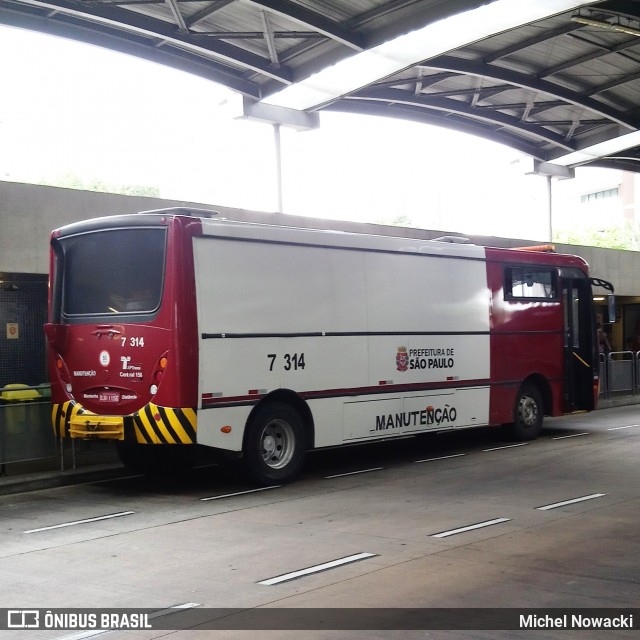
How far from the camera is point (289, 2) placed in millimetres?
20266

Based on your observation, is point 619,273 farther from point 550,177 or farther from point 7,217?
point 7,217

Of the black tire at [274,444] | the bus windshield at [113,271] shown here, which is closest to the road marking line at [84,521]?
the black tire at [274,444]

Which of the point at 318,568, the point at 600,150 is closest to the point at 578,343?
the point at 318,568

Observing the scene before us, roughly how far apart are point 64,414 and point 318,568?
5.75 metres

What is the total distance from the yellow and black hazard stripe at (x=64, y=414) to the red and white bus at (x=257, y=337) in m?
0.03

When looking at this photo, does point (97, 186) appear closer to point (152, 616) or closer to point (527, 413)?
point (527, 413)

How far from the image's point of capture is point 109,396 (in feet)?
38.6

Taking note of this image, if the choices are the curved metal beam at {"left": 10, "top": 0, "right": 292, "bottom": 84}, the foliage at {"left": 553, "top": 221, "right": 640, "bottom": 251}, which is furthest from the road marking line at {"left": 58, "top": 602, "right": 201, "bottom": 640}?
the foliage at {"left": 553, "top": 221, "right": 640, "bottom": 251}

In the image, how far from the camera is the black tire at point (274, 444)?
39.5 ft

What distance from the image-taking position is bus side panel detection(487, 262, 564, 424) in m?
16.5

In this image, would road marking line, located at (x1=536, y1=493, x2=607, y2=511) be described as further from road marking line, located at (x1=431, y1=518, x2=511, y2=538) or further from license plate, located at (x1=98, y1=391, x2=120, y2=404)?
license plate, located at (x1=98, y1=391, x2=120, y2=404)

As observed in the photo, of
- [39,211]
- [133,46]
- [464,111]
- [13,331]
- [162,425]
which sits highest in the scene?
[464,111]

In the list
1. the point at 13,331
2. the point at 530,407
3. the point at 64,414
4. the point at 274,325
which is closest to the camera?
the point at 64,414

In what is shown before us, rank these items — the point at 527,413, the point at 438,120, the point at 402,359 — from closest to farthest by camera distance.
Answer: the point at 402,359, the point at 527,413, the point at 438,120
